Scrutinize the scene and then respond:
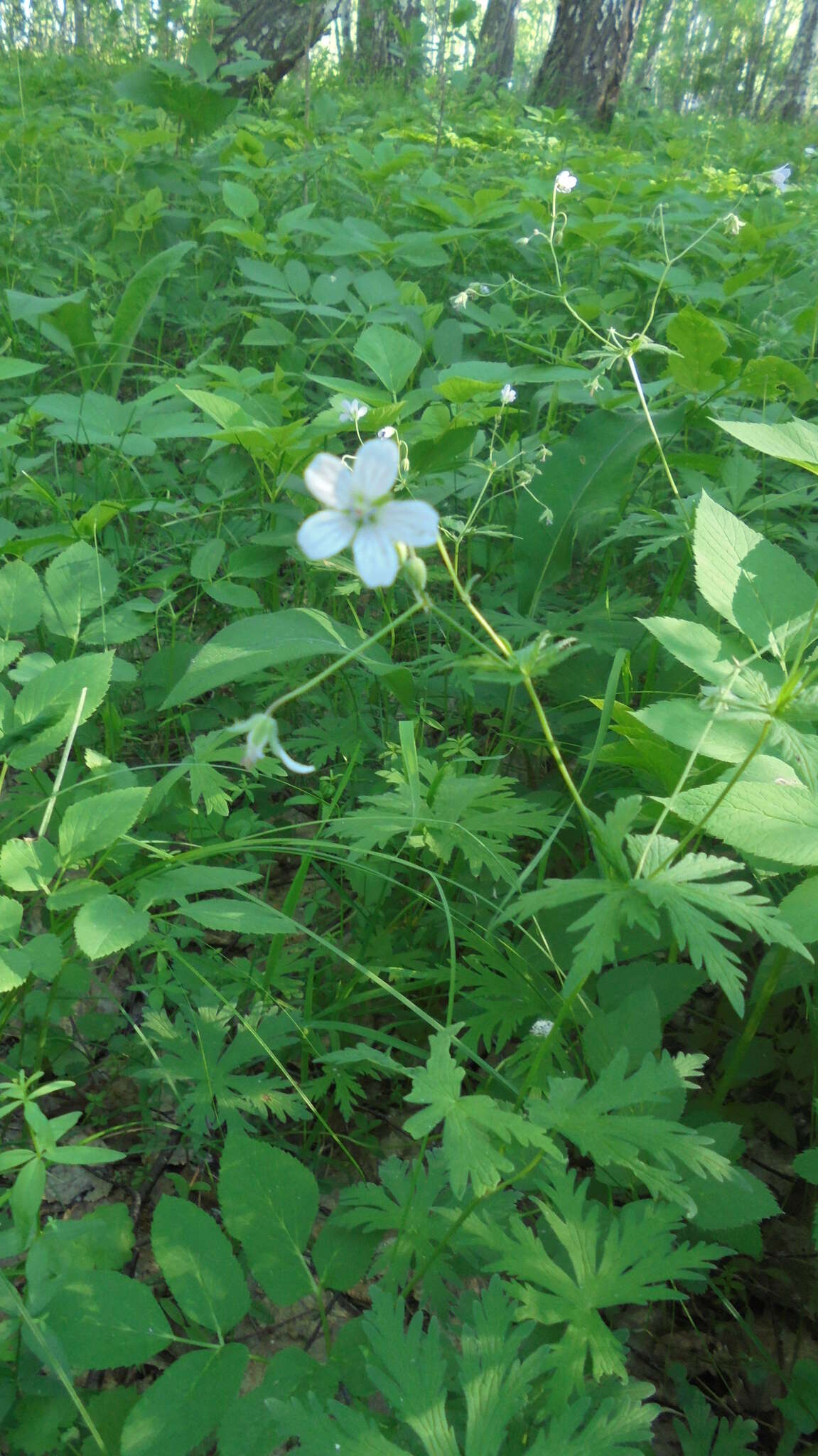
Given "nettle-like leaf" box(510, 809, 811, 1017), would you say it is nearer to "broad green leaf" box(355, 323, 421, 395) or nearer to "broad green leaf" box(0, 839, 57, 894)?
"broad green leaf" box(0, 839, 57, 894)

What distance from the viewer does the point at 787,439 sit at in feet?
3.86

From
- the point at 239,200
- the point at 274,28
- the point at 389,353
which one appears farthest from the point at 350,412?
the point at 274,28

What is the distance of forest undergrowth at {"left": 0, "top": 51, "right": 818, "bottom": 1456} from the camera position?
0.88 meters

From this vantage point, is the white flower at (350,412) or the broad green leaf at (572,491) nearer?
the white flower at (350,412)

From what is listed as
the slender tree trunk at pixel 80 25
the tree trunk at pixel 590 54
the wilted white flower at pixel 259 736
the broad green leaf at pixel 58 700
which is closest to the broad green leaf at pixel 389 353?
the broad green leaf at pixel 58 700

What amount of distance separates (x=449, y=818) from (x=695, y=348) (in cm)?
111

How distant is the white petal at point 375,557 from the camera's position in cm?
76

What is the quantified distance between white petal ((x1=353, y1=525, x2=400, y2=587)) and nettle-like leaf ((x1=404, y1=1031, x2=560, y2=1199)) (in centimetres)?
43

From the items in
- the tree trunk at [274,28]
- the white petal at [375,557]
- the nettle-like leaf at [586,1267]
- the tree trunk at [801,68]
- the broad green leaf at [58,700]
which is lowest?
the nettle-like leaf at [586,1267]

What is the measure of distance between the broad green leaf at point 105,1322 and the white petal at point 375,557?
708mm

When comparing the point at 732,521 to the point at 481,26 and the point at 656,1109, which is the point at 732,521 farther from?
the point at 481,26

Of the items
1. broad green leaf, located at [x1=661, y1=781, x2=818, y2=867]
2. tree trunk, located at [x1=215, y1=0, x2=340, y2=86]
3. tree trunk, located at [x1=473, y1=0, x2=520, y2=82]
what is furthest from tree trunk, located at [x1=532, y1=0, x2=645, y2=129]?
broad green leaf, located at [x1=661, y1=781, x2=818, y2=867]

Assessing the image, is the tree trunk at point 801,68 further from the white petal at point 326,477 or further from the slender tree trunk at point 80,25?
the white petal at point 326,477

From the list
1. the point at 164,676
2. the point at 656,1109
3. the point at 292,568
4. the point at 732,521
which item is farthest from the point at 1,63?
the point at 656,1109
